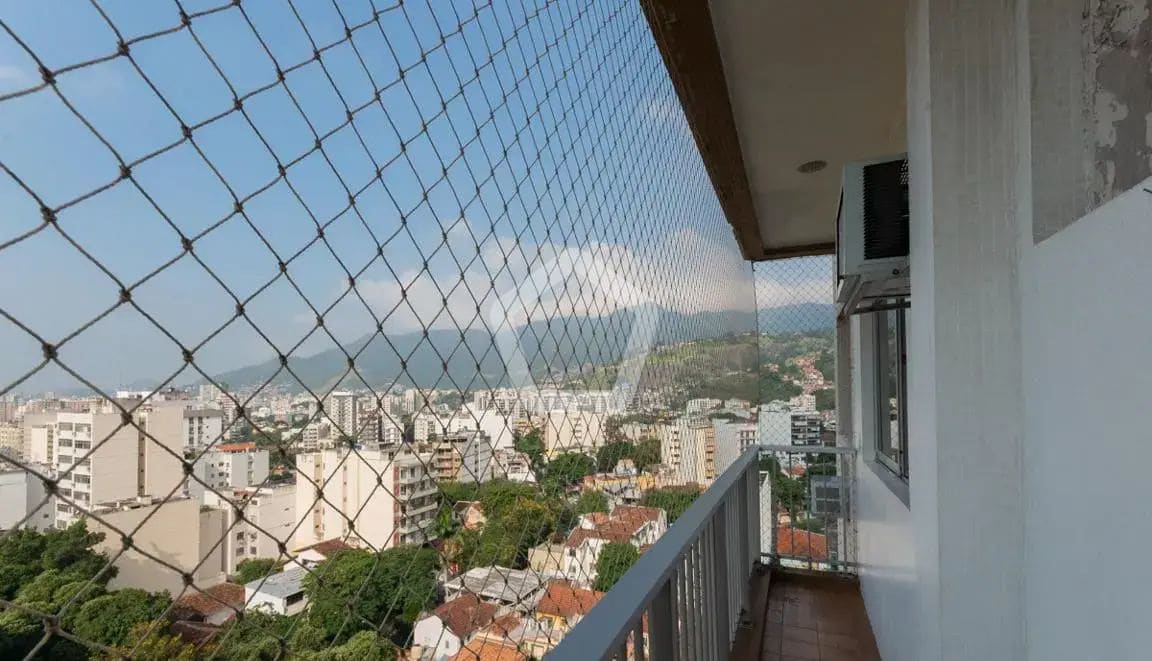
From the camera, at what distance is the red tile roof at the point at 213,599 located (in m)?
0.64

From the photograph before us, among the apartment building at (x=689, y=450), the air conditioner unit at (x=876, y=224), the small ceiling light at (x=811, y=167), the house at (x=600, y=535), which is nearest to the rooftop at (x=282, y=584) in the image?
the house at (x=600, y=535)

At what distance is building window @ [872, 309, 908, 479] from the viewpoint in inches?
95.7

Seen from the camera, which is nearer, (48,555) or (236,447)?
(48,555)

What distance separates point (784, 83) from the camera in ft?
9.04

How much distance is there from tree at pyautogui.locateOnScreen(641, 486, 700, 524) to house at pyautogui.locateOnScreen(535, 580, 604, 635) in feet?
3.32

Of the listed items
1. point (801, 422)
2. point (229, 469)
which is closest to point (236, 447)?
point (229, 469)

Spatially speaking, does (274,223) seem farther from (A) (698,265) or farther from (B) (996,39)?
(A) (698,265)

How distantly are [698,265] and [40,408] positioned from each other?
393 cm

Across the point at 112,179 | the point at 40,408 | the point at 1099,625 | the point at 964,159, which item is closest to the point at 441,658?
the point at 40,408

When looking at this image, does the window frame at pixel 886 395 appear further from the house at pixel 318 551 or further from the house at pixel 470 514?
the house at pixel 318 551

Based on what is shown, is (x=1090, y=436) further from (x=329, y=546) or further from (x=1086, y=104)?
(x=329, y=546)

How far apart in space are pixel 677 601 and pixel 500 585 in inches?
16.3

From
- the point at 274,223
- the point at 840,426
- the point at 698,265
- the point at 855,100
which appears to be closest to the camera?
the point at 274,223

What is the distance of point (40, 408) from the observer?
510mm
